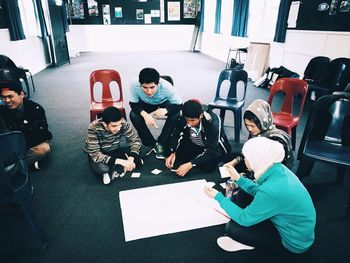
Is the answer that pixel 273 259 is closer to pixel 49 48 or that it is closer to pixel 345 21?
pixel 345 21

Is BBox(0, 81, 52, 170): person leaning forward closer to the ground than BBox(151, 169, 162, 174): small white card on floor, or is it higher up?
higher up

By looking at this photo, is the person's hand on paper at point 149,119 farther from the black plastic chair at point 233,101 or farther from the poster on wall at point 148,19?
the poster on wall at point 148,19

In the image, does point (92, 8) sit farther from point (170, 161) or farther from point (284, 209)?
point (284, 209)

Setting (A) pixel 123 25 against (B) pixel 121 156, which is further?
(A) pixel 123 25

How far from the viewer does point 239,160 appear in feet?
6.90

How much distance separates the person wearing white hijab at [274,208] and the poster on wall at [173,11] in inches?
430

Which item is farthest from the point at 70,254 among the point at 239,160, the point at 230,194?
the point at 239,160

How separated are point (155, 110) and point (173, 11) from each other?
948cm

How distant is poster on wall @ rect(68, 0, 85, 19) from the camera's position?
9.98 meters

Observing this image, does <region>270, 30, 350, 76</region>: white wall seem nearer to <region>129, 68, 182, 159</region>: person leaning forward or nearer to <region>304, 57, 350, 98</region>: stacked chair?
<region>304, 57, 350, 98</region>: stacked chair

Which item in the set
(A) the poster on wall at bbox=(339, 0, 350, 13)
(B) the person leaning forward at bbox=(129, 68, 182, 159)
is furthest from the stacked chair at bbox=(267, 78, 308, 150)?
(A) the poster on wall at bbox=(339, 0, 350, 13)

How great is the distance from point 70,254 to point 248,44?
6.84 meters

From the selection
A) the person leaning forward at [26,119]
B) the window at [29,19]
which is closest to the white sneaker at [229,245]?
the person leaning forward at [26,119]

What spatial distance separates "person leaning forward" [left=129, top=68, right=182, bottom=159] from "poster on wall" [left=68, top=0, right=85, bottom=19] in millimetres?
9282
